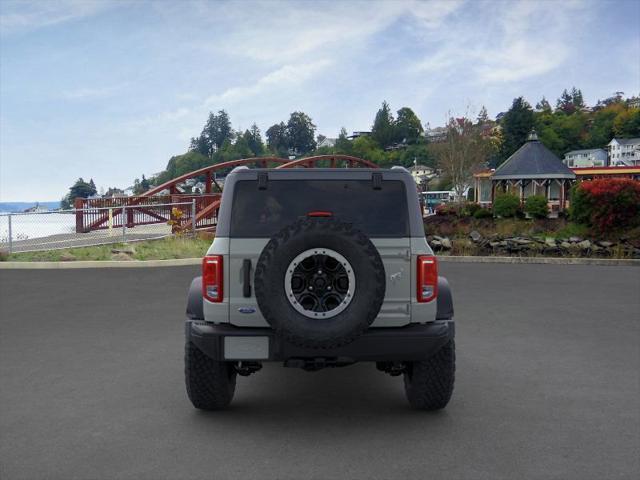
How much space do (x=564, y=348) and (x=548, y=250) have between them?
13.1m

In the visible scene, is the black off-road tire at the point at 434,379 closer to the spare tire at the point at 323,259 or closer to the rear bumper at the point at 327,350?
the rear bumper at the point at 327,350

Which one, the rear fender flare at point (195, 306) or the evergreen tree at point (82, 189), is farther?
the evergreen tree at point (82, 189)

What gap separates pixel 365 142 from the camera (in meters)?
168

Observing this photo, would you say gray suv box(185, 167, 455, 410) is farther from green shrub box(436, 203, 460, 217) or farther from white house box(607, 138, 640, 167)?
white house box(607, 138, 640, 167)

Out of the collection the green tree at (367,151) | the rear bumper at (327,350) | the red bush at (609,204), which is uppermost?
the green tree at (367,151)

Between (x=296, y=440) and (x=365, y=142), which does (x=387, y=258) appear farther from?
(x=365, y=142)

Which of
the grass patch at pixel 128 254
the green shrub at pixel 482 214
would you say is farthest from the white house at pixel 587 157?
the grass patch at pixel 128 254

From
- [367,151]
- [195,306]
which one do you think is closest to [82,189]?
[367,151]

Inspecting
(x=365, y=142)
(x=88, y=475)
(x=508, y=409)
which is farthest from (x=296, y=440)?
(x=365, y=142)

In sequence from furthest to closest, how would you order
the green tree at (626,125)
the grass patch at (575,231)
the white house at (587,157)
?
the green tree at (626,125)
the white house at (587,157)
the grass patch at (575,231)

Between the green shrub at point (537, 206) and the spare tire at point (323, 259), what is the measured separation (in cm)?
2975

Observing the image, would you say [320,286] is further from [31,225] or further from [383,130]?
[383,130]

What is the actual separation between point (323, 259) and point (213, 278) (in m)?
0.89

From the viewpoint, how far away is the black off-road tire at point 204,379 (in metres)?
4.81
